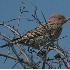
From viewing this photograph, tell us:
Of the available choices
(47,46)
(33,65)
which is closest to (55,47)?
(47,46)

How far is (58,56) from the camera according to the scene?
4.19 meters

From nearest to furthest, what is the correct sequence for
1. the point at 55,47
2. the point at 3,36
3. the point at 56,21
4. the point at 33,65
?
the point at 33,65 < the point at 3,36 < the point at 55,47 < the point at 56,21

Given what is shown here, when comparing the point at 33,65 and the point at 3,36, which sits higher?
the point at 3,36

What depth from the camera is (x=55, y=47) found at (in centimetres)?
443

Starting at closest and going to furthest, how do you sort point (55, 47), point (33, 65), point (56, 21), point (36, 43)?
point (33, 65), point (55, 47), point (36, 43), point (56, 21)

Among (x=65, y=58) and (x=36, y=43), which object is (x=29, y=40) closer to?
(x=36, y=43)

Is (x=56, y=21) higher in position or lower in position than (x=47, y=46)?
higher

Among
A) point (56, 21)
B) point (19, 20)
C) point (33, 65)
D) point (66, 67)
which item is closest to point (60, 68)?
point (66, 67)

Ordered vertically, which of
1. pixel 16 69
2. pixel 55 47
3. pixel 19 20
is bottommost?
pixel 16 69

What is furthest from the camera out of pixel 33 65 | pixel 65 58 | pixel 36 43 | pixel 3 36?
pixel 36 43

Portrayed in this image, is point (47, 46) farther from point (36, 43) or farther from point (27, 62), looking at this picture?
point (36, 43)

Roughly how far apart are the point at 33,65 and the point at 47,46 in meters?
1.02

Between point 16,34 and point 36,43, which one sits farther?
point 36,43

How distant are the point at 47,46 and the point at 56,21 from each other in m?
4.76
